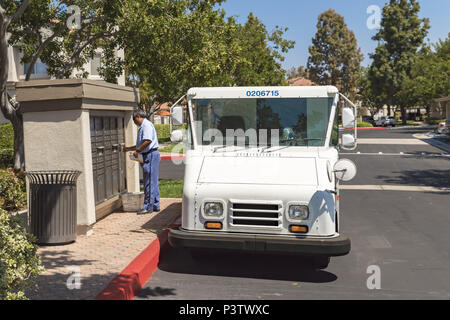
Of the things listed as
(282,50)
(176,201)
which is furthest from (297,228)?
(282,50)

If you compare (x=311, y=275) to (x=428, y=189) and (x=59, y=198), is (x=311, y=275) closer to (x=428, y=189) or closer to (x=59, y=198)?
(x=59, y=198)

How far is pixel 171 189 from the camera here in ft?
44.6

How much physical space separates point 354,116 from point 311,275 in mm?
2194

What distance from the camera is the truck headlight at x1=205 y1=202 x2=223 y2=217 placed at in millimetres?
6191

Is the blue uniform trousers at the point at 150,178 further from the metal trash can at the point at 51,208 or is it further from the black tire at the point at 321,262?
the black tire at the point at 321,262

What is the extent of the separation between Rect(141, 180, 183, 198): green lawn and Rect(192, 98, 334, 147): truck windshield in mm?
4986

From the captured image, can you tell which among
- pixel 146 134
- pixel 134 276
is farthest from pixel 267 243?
pixel 146 134

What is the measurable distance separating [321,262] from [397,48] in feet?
246

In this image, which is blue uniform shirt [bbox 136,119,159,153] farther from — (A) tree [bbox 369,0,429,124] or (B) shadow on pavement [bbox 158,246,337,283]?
(A) tree [bbox 369,0,429,124]

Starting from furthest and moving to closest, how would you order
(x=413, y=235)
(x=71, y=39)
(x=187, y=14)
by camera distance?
(x=71, y=39) → (x=187, y=14) → (x=413, y=235)

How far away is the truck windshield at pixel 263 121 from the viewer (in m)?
7.04

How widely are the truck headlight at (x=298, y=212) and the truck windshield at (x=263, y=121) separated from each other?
4.37 ft

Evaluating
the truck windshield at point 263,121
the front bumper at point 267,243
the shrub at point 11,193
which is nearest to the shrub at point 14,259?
the front bumper at point 267,243
